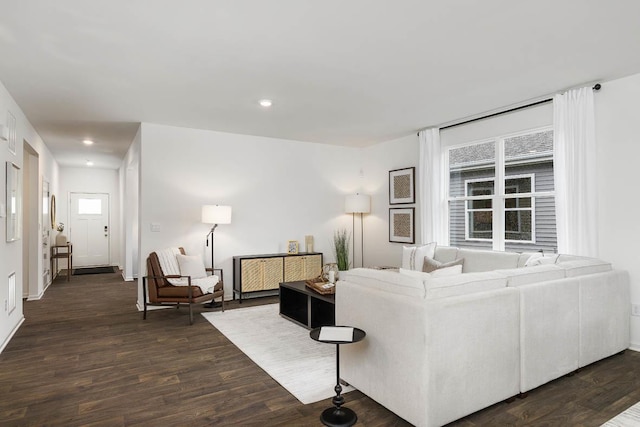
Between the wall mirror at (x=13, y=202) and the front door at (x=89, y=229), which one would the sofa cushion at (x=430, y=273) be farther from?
the front door at (x=89, y=229)

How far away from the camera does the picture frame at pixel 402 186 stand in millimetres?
6289

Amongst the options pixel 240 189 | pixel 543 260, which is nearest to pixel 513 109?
pixel 543 260

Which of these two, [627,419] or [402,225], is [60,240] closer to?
[402,225]

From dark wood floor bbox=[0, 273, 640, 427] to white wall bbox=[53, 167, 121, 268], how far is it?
6187 millimetres

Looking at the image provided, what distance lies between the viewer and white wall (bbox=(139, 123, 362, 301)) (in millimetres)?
5625

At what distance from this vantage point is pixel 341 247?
709cm

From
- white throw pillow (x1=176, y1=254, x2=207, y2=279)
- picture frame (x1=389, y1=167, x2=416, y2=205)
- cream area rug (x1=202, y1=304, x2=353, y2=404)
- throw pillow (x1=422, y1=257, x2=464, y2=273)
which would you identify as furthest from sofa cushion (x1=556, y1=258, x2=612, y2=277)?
white throw pillow (x1=176, y1=254, x2=207, y2=279)

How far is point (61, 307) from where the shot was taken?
5.70 meters

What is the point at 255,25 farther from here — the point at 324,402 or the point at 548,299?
the point at 548,299

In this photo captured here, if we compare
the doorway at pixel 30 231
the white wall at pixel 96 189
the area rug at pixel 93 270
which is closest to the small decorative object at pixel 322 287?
the doorway at pixel 30 231

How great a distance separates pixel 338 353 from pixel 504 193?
3.64 m

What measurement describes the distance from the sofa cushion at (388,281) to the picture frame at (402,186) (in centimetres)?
362

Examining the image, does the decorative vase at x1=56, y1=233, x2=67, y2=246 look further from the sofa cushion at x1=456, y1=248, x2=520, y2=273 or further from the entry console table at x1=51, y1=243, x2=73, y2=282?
the sofa cushion at x1=456, y1=248, x2=520, y2=273

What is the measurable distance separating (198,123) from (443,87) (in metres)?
3.40
